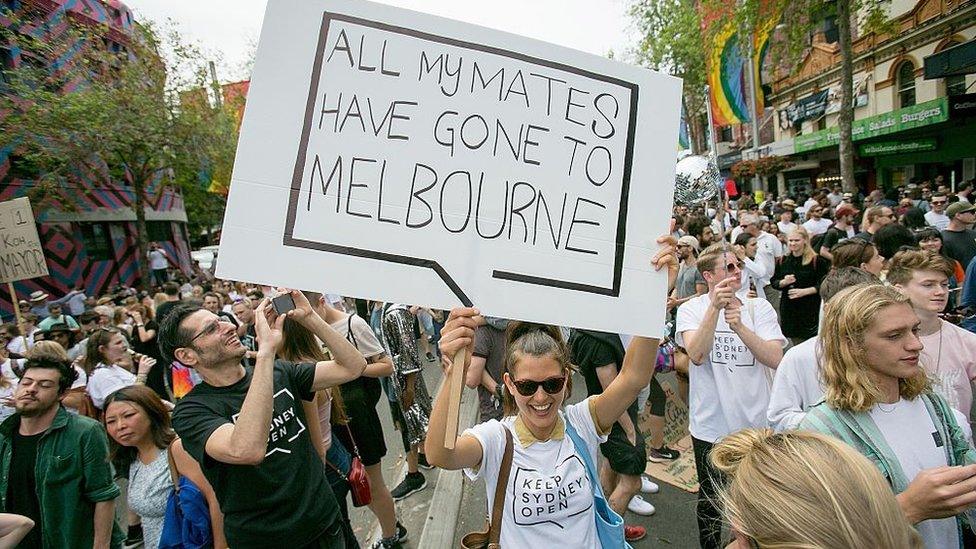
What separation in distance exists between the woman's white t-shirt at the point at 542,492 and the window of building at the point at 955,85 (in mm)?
22518

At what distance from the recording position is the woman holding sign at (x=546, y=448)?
192 cm

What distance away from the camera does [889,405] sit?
6.01ft

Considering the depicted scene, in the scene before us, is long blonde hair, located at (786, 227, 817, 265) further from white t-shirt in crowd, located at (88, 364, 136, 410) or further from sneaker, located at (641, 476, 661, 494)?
white t-shirt in crowd, located at (88, 364, 136, 410)

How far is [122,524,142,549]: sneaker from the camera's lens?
395 cm

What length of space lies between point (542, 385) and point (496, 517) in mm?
506

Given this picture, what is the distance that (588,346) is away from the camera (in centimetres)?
364

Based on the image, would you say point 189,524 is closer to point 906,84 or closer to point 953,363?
point 953,363

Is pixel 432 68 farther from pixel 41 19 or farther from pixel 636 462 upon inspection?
pixel 41 19

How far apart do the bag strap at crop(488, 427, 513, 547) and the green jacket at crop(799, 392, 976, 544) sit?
1.07 metres

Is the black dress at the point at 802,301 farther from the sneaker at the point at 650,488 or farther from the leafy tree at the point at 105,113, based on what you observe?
the leafy tree at the point at 105,113

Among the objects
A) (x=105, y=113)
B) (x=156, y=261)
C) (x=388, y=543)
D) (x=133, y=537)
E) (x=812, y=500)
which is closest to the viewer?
(x=812, y=500)

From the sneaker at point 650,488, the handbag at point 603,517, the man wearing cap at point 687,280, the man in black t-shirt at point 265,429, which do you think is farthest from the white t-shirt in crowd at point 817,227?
the man in black t-shirt at point 265,429

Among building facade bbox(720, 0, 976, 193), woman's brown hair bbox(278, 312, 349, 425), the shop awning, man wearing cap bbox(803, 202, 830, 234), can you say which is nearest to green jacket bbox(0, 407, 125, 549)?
woman's brown hair bbox(278, 312, 349, 425)

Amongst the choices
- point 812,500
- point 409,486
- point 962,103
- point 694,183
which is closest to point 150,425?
point 409,486
